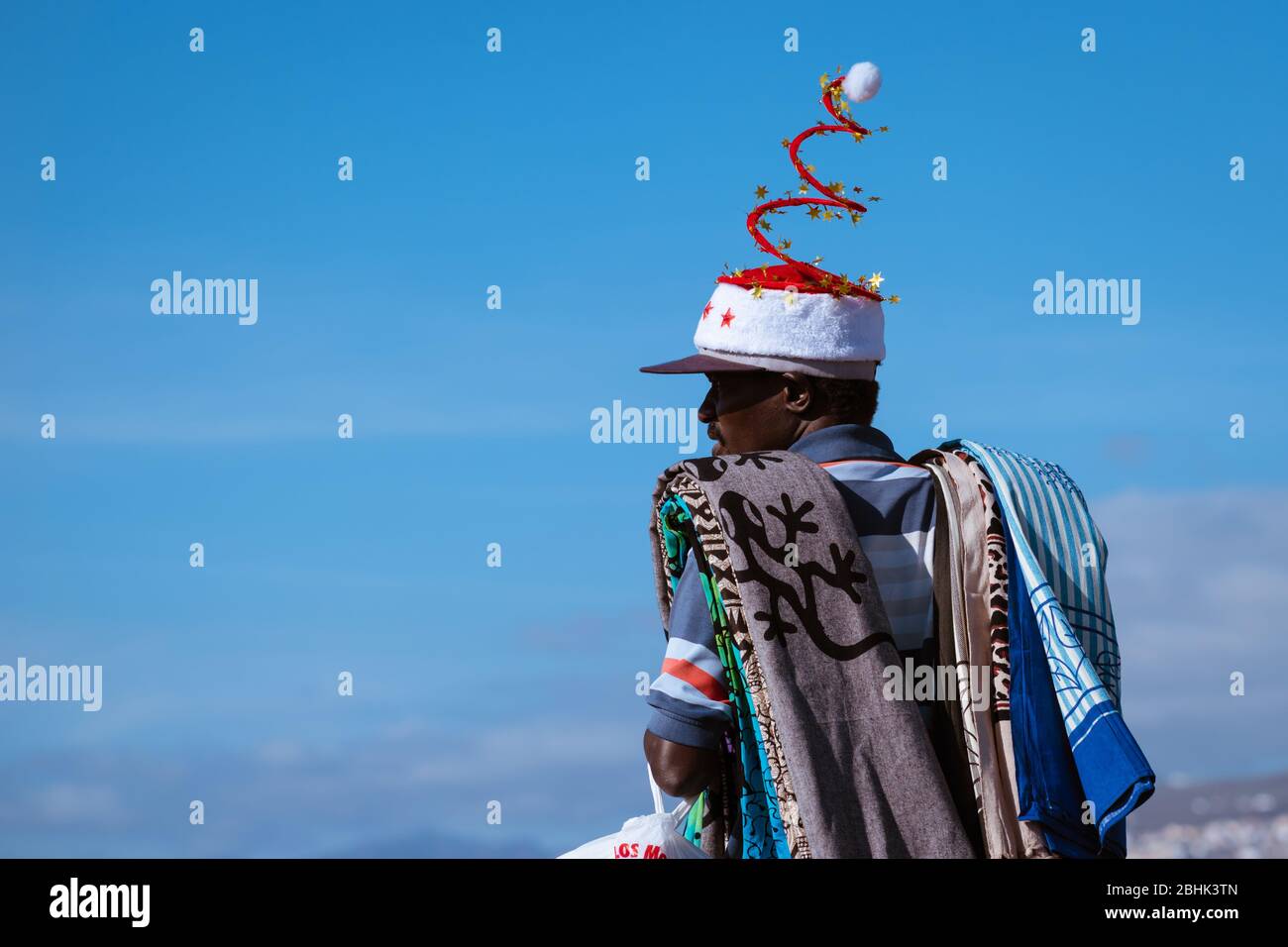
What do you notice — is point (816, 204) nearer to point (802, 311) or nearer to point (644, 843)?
point (802, 311)

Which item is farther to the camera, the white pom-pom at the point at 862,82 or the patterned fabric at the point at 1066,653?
the white pom-pom at the point at 862,82

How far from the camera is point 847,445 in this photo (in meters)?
3.99

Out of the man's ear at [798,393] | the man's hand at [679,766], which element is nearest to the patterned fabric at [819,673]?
the man's hand at [679,766]

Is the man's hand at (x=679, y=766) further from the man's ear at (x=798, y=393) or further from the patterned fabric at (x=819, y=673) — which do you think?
the man's ear at (x=798, y=393)

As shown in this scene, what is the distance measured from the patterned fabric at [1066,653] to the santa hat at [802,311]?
43 centimetres

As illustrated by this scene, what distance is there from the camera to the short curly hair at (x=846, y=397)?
4.19 metres

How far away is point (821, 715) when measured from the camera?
3.67 m

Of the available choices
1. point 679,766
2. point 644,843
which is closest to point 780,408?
point 679,766

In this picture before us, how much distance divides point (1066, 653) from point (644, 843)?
117 cm

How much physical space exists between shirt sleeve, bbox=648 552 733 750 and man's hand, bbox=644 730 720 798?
2 cm
